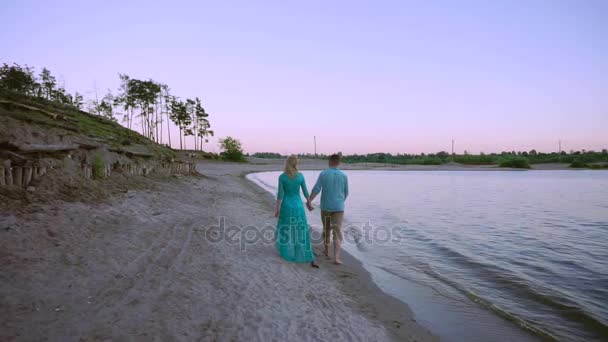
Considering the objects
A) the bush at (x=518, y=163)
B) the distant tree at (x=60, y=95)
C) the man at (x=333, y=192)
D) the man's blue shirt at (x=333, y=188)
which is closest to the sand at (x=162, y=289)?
the man at (x=333, y=192)

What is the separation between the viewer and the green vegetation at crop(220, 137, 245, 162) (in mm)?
64000

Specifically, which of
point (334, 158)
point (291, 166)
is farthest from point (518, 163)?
point (291, 166)

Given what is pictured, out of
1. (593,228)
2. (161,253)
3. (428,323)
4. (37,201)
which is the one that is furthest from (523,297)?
(37,201)

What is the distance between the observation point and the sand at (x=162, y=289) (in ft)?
10.4

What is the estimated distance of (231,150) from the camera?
213 feet

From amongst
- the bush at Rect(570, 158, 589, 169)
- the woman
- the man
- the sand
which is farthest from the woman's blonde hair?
the bush at Rect(570, 158, 589, 169)

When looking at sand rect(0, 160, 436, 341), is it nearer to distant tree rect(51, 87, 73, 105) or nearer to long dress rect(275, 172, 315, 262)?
long dress rect(275, 172, 315, 262)

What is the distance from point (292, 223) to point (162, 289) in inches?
92.8

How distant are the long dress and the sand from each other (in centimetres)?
27

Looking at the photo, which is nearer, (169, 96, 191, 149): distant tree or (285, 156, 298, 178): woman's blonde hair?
(285, 156, 298, 178): woman's blonde hair

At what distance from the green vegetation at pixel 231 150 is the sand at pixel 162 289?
2284 inches

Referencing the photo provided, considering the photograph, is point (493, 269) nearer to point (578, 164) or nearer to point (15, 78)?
point (15, 78)

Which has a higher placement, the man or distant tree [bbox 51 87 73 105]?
distant tree [bbox 51 87 73 105]

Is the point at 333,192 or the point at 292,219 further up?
the point at 333,192
